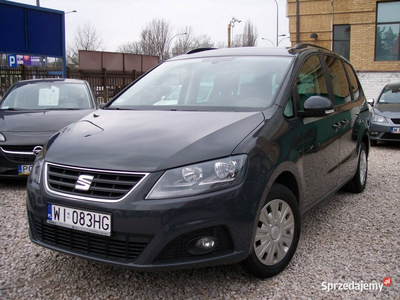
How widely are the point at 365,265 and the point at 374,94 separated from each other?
1681 cm

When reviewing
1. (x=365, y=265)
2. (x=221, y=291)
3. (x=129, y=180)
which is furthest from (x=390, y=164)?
(x=129, y=180)

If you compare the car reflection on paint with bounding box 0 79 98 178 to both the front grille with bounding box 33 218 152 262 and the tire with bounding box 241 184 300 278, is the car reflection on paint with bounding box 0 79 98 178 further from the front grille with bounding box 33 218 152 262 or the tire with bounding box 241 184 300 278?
the tire with bounding box 241 184 300 278

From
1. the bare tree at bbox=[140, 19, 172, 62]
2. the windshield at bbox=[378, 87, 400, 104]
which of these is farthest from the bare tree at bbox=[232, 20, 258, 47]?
the windshield at bbox=[378, 87, 400, 104]

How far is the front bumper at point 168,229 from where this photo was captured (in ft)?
7.56

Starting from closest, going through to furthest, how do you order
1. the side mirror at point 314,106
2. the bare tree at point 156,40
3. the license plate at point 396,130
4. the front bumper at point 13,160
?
1. the side mirror at point 314,106
2. the front bumper at point 13,160
3. the license plate at point 396,130
4. the bare tree at point 156,40

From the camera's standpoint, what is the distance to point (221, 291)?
2.69 m

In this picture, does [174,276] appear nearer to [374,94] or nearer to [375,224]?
[375,224]

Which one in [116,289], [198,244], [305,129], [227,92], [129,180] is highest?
[227,92]

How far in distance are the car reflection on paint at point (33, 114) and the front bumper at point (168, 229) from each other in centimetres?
300

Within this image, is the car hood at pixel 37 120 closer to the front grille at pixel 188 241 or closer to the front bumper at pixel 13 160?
the front bumper at pixel 13 160

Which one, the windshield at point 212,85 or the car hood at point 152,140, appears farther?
the windshield at point 212,85

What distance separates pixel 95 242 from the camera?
2.47 m

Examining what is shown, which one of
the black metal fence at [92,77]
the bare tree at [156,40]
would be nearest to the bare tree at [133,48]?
the bare tree at [156,40]

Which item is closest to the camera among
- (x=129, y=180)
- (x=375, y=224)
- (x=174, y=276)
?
(x=129, y=180)
